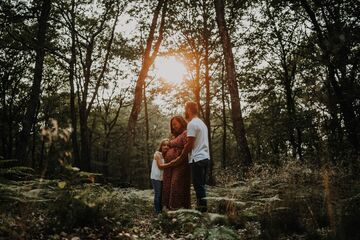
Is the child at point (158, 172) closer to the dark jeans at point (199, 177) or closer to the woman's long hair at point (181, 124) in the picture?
the woman's long hair at point (181, 124)

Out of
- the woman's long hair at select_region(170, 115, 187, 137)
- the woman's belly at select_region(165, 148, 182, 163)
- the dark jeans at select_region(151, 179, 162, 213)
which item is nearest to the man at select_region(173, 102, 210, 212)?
the woman's belly at select_region(165, 148, 182, 163)

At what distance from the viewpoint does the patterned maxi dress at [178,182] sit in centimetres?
651

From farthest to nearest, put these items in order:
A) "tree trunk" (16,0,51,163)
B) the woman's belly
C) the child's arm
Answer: "tree trunk" (16,0,51,163) < the woman's belly < the child's arm

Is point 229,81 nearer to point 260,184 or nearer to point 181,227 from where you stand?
point 260,184

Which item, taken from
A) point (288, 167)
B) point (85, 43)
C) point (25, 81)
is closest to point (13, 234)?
point (288, 167)

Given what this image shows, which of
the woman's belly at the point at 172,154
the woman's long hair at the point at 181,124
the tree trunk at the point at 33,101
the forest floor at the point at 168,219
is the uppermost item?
the tree trunk at the point at 33,101

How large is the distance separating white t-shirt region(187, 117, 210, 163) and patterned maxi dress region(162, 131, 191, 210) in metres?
0.47

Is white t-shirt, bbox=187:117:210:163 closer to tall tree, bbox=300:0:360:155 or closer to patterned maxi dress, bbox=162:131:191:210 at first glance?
patterned maxi dress, bbox=162:131:191:210

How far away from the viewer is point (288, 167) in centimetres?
798

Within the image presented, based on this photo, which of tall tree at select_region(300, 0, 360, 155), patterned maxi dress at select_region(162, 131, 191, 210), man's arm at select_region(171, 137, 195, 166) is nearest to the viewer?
man's arm at select_region(171, 137, 195, 166)

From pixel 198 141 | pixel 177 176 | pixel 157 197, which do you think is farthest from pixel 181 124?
pixel 157 197

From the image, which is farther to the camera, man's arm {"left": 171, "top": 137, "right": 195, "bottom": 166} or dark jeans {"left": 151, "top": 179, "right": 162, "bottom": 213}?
dark jeans {"left": 151, "top": 179, "right": 162, "bottom": 213}

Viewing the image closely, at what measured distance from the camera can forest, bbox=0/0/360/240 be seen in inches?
158

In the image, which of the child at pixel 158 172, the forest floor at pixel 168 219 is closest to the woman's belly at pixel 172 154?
the child at pixel 158 172
